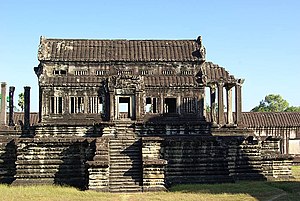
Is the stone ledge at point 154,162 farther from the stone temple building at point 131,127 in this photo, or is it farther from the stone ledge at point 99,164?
the stone ledge at point 99,164

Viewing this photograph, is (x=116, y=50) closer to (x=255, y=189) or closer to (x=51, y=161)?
(x=51, y=161)

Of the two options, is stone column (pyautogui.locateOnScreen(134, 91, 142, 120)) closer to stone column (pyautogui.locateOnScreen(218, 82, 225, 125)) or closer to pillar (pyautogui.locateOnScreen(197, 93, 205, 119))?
pillar (pyautogui.locateOnScreen(197, 93, 205, 119))

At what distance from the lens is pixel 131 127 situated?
1095 inches

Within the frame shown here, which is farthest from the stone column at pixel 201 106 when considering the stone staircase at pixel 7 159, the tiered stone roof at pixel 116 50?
the stone staircase at pixel 7 159

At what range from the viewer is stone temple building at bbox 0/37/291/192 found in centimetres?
2369

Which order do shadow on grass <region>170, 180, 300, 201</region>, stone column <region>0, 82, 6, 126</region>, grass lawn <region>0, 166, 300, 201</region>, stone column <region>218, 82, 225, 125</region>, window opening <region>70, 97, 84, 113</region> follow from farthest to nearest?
stone column <region>0, 82, 6, 126</region>
stone column <region>218, 82, 225, 125</region>
window opening <region>70, 97, 84, 113</region>
shadow on grass <region>170, 180, 300, 201</region>
grass lawn <region>0, 166, 300, 201</region>

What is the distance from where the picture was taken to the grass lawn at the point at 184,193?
19119mm

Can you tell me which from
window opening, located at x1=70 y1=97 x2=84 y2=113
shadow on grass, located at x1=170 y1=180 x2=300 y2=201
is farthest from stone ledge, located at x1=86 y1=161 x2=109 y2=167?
window opening, located at x1=70 y1=97 x2=84 y2=113

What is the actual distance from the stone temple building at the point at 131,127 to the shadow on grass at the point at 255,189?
51.1 inches

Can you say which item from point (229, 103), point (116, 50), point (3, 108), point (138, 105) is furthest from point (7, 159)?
point (229, 103)

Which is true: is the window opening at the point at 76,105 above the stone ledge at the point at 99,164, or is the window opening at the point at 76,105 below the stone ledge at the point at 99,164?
above

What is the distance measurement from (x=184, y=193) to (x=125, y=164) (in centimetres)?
391

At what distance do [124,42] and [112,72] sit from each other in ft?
9.00

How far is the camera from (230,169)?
82.3 feet
